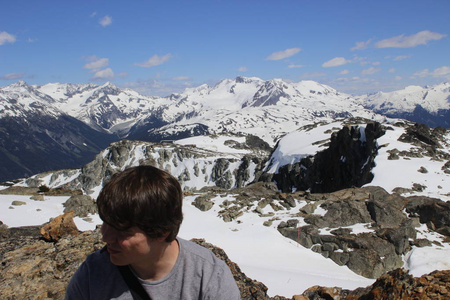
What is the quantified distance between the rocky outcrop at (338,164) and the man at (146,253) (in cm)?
5041

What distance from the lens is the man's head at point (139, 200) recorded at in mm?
3141

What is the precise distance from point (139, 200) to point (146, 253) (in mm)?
749

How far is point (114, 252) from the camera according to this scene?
11.0 feet

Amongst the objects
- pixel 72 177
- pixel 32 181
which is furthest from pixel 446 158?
pixel 32 181

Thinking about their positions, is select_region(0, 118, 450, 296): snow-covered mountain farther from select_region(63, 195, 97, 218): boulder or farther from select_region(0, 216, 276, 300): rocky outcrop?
select_region(0, 216, 276, 300): rocky outcrop

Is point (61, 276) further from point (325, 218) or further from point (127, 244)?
point (325, 218)

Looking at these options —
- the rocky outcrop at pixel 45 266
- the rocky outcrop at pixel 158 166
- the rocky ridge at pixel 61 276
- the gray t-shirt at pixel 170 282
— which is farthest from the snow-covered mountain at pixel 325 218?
the rocky outcrop at pixel 158 166

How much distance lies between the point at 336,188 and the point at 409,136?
16.7 metres

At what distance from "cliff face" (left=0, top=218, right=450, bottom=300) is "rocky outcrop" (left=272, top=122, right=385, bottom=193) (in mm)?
45068

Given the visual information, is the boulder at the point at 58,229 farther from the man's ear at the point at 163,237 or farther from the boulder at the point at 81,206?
the boulder at the point at 81,206

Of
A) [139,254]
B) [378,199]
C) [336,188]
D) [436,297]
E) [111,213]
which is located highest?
[111,213]

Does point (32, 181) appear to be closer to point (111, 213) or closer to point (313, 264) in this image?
point (313, 264)

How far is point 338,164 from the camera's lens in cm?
6147

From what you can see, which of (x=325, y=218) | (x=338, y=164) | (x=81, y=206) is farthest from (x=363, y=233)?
(x=338, y=164)
